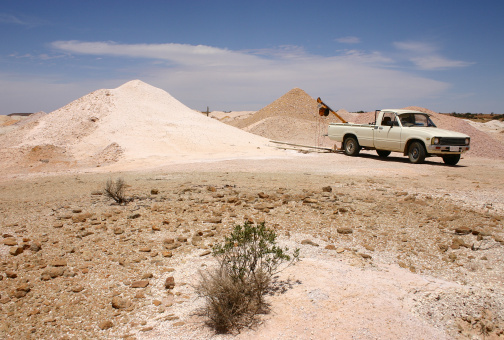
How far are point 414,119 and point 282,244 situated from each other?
427 inches

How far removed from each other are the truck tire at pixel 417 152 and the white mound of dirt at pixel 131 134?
5.28 metres

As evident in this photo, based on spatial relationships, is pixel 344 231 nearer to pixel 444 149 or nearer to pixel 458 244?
pixel 458 244

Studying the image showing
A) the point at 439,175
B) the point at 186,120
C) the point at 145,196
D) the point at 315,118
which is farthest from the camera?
the point at 315,118

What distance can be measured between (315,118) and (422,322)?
104 ft

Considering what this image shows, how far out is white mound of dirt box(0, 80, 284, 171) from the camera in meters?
16.4

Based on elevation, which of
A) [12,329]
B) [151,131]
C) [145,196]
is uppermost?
[151,131]

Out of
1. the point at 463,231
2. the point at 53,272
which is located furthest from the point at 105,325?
the point at 463,231

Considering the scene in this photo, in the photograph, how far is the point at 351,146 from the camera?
15.9 meters

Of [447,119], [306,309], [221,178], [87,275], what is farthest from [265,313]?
[447,119]

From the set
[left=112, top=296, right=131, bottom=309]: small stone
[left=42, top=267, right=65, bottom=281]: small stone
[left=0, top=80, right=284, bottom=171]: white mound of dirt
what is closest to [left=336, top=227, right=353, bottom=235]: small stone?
[left=112, top=296, right=131, bottom=309]: small stone

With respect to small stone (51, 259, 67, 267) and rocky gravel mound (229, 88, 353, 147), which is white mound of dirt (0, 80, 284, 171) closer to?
rocky gravel mound (229, 88, 353, 147)

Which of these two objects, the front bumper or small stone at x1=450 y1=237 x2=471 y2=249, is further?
the front bumper

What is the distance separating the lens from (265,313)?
3.67m

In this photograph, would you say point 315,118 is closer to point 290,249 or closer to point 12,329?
point 290,249
